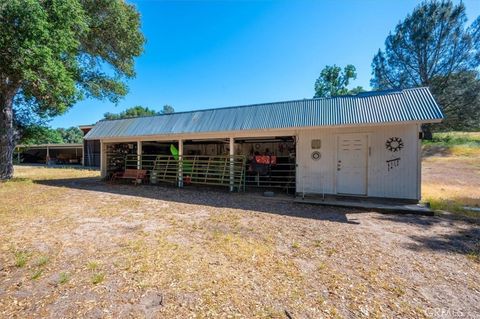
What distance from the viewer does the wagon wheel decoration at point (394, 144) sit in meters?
7.16

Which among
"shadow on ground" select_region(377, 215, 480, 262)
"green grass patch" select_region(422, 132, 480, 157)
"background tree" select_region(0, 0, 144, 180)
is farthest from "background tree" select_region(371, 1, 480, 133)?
"background tree" select_region(0, 0, 144, 180)

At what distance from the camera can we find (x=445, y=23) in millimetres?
21484

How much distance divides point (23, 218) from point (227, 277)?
5.35 metres

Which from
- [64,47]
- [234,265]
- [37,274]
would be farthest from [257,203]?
[64,47]

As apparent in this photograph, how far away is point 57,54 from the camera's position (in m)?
8.93

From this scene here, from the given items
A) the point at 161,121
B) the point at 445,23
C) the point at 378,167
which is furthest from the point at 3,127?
the point at 445,23

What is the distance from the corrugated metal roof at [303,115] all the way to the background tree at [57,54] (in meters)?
3.06

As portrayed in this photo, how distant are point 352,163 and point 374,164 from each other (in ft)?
2.10

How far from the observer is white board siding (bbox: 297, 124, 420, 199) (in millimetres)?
7051

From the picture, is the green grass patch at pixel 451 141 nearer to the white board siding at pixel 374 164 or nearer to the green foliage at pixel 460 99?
the green foliage at pixel 460 99

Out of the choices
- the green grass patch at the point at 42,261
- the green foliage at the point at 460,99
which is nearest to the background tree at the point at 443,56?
the green foliage at the point at 460,99

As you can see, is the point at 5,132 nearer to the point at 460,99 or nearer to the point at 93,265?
the point at 93,265

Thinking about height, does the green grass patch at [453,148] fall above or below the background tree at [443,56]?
below

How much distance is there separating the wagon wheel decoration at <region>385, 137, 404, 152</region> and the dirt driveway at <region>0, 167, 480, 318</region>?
2.26 m
